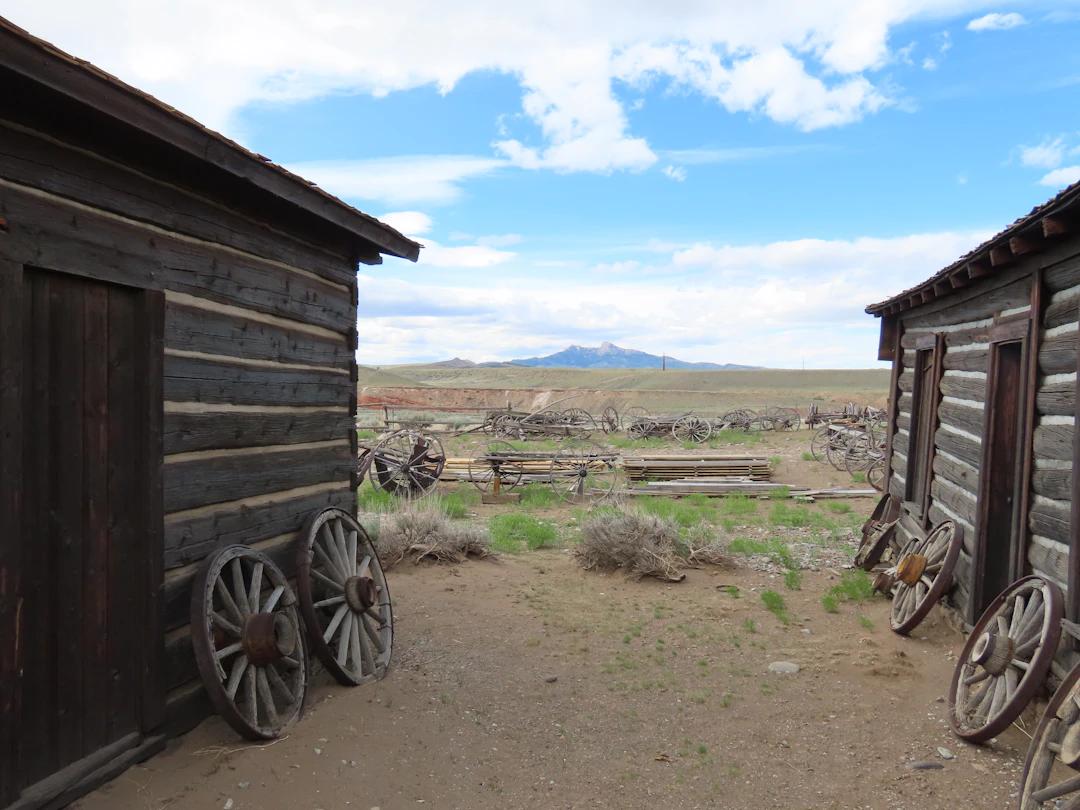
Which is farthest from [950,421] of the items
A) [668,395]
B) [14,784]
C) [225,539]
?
[668,395]

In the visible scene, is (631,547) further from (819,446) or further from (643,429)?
(643,429)

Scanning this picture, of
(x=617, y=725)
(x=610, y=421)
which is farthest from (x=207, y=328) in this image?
(x=610, y=421)

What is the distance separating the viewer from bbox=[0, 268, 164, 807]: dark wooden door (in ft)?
10.0

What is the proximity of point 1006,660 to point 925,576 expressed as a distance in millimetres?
2193

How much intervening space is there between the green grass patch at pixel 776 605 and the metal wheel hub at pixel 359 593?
3.70m

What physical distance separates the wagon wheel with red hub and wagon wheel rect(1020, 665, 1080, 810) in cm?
497

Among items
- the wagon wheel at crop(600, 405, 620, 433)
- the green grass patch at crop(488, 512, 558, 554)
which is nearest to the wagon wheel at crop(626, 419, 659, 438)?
the wagon wheel at crop(600, 405, 620, 433)

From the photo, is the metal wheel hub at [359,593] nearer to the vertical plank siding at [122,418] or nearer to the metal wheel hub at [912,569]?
the vertical plank siding at [122,418]

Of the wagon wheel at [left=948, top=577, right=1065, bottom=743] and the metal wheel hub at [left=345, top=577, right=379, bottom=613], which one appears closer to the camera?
the wagon wheel at [left=948, top=577, right=1065, bottom=743]

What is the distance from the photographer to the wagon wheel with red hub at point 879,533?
8.27 meters

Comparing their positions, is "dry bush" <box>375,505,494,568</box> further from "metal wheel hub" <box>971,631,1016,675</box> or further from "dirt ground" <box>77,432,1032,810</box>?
"metal wheel hub" <box>971,631,1016,675</box>

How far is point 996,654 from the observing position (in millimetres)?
4172

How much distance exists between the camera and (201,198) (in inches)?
156

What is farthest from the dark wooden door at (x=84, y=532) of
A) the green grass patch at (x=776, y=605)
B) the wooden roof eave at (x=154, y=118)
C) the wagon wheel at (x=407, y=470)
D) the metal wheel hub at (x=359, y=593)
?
the wagon wheel at (x=407, y=470)
